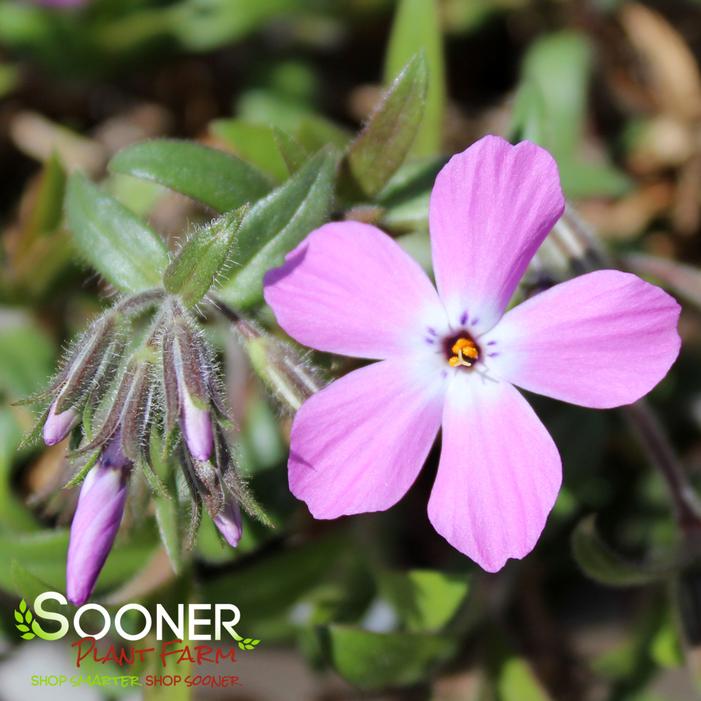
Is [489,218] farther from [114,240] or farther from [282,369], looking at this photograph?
[114,240]

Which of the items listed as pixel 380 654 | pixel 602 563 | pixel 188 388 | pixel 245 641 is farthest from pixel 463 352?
pixel 245 641

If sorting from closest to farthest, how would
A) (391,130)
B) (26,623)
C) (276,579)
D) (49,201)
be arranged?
(391,130), (26,623), (276,579), (49,201)

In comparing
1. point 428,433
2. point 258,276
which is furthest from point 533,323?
point 258,276

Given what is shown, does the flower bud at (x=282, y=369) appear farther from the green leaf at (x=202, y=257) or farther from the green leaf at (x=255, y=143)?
the green leaf at (x=255, y=143)

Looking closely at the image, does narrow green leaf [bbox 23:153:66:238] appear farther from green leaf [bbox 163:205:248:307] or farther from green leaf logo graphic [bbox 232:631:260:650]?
green leaf logo graphic [bbox 232:631:260:650]

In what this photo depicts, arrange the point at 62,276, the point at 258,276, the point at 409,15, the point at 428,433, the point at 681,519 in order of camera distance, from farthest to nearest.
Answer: the point at 62,276 → the point at 409,15 → the point at 681,519 → the point at 258,276 → the point at 428,433

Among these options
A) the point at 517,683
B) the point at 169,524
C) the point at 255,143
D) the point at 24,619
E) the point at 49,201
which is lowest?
the point at 517,683

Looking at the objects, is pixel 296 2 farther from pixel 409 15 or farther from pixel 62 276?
pixel 62 276
